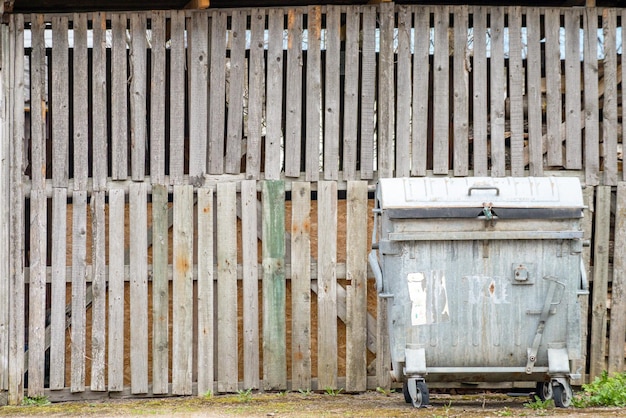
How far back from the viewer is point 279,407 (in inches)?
313

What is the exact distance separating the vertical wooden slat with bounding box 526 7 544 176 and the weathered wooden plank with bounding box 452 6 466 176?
0.58 metres

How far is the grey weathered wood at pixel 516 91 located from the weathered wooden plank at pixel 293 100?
1914 millimetres

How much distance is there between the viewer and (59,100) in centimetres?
880

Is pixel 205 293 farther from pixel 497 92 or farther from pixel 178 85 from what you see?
pixel 497 92

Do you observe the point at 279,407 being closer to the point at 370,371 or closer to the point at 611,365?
the point at 370,371

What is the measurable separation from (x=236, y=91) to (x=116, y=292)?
209cm

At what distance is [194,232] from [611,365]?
3965mm

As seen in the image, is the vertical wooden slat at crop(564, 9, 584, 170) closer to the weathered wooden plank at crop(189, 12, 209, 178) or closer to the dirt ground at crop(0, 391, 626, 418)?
the dirt ground at crop(0, 391, 626, 418)

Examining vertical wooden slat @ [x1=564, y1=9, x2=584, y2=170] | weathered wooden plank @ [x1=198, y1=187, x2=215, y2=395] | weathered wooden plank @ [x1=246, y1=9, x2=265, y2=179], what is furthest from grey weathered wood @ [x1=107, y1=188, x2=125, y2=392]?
vertical wooden slat @ [x1=564, y1=9, x2=584, y2=170]

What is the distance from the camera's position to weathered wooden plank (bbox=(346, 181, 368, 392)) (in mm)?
8742

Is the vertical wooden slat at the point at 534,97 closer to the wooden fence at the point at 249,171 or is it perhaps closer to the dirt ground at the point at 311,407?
the wooden fence at the point at 249,171

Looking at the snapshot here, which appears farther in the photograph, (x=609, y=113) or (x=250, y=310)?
(x=609, y=113)

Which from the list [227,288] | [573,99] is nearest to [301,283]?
[227,288]

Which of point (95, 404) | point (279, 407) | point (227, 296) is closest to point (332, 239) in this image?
point (227, 296)
